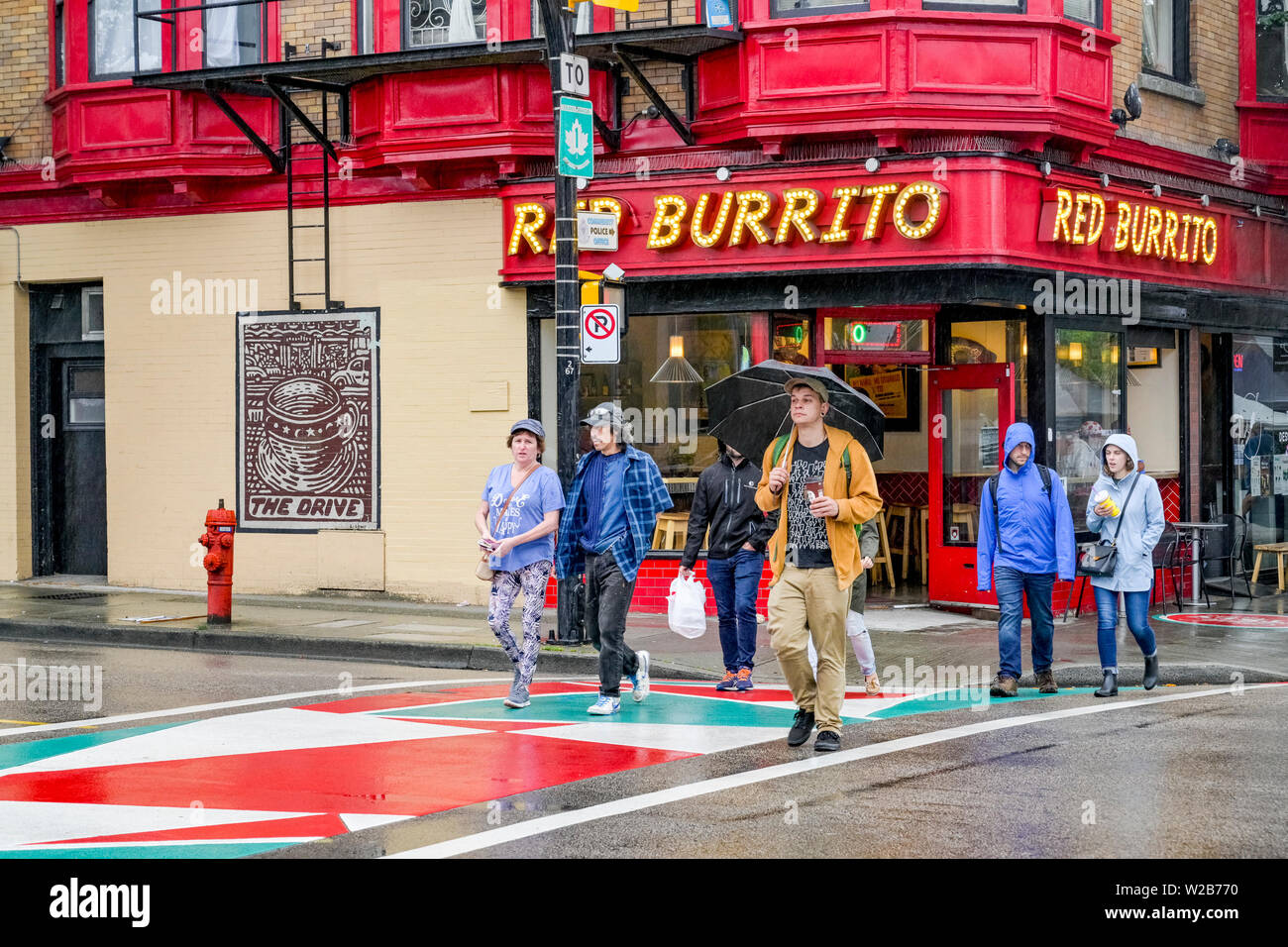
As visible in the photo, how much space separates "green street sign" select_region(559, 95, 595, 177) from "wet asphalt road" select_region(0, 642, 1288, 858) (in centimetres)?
515

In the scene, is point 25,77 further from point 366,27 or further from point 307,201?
point 366,27

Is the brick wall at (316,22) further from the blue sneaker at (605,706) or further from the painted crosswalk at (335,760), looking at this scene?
the blue sneaker at (605,706)

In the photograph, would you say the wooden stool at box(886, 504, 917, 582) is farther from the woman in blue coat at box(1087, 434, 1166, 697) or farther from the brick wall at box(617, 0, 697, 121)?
the woman in blue coat at box(1087, 434, 1166, 697)

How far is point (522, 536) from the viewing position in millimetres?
10641

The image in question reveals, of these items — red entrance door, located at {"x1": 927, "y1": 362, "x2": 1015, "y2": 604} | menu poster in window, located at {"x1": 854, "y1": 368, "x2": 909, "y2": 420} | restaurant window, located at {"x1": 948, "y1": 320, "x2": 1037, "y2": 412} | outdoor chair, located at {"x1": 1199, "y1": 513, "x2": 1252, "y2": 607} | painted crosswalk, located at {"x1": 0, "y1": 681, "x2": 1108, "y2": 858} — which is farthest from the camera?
menu poster in window, located at {"x1": 854, "y1": 368, "x2": 909, "y2": 420}

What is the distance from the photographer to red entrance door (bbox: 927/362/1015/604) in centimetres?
1584

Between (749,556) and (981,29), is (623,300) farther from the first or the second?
(981,29)

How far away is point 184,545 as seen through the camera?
18.0 meters

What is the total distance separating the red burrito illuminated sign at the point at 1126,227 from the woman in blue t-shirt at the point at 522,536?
6529mm

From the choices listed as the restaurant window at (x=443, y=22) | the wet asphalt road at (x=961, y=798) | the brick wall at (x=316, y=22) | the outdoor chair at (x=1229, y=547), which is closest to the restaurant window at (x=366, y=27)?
the brick wall at (x=316, y=22)

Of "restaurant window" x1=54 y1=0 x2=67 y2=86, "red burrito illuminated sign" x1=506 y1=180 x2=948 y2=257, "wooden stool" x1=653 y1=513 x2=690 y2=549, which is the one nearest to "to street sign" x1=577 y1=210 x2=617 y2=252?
"red burrito illuminated sign" x1=506 y1=180 x2=948 y2=257

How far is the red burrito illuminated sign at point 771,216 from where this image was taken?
14773 mm

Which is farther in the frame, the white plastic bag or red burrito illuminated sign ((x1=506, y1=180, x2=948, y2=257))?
red burrito illuminated sign ((x1=506, y1=180, x2=948, y2=257))

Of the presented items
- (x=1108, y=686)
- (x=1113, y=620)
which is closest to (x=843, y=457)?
(x=1113, y=620)
